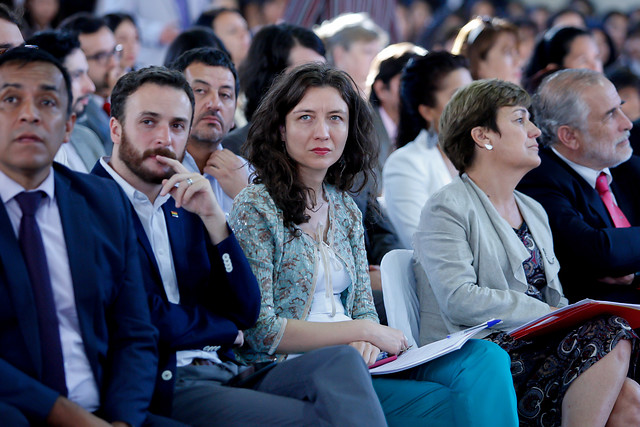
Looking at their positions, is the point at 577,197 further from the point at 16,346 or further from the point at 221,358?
the point at 16,346

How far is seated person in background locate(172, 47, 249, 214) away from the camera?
9.27 ft

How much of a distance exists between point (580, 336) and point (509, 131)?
2.31 feet

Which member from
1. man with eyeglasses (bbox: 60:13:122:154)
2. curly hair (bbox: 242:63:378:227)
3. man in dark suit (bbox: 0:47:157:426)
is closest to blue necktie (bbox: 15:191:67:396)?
man in dark suit (bbox: 0:47:157:426)

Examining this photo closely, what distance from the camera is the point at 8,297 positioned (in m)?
1.62

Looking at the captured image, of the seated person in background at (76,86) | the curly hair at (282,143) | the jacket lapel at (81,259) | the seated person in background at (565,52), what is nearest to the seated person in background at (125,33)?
the seated person in background at (76,86)

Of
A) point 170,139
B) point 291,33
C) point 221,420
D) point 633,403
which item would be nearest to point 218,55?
point 291,33

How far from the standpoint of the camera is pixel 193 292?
2051mm

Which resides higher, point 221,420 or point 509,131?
point 509,131

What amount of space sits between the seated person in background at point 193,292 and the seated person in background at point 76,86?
972 mm

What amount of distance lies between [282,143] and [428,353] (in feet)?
2.46

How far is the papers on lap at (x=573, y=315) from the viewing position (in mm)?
2367

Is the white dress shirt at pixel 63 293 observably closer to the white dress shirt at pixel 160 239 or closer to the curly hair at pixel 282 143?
the white dress shirt at pixel 160 239

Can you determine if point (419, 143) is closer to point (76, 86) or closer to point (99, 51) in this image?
point (76, 86)

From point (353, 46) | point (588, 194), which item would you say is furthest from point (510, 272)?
point (353, 46)
